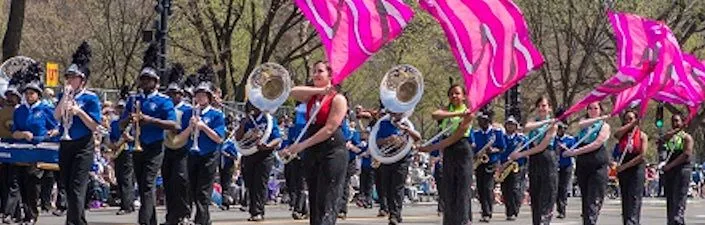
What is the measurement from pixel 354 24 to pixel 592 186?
4034 mm

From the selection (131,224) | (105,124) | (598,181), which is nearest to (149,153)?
(131,224)

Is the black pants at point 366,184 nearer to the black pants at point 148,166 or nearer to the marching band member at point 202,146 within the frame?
the marching band member at point 202,146

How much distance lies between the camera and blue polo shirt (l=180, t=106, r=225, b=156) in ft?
53.2

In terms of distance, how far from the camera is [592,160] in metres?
16.7

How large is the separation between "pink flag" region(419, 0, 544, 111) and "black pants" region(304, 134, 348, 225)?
2.68 meters

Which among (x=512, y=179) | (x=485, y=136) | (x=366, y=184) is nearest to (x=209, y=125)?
(x=485, y=136)

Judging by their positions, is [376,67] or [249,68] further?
[376,67]

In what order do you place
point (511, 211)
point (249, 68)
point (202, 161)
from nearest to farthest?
point (202, 161) < point (511, 211) < point (249, 68)

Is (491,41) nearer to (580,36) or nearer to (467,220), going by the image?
(467,220)

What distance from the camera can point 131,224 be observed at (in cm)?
1820

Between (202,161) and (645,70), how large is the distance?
17.8 feet

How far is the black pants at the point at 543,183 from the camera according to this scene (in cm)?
1755

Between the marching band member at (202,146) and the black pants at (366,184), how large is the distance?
9.93 meters

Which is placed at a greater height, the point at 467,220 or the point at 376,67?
the point at 376,67
